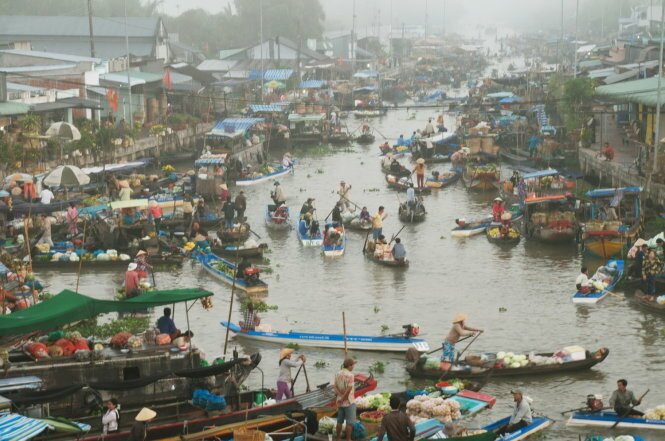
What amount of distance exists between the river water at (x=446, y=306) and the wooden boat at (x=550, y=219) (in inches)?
13.6

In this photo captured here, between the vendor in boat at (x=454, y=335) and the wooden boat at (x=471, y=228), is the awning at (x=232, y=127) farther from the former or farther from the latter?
the vendor in boat at (x=454, y=335)

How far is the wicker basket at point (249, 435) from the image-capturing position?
16031mm

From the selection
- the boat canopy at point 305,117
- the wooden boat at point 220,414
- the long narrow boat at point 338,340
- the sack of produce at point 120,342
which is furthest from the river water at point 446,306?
the boat canopy at point 305,117

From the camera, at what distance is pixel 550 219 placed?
3291 centimetres

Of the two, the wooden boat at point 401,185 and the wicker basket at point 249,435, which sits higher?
the wicker basket at point 249,435

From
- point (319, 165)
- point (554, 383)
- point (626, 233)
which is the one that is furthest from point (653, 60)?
point (554, 383)

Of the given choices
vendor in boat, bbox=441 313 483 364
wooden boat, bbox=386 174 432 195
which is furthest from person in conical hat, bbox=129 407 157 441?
wooden boat, bbox=386 174 432 195

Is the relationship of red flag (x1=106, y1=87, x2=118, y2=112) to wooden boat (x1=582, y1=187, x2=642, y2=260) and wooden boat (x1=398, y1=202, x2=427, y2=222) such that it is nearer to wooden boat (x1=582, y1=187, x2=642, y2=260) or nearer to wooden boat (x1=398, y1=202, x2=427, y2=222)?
wooden boat (x1=398, y1=202, x2=427, y2=222)

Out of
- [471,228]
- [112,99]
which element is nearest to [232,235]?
[471,228]

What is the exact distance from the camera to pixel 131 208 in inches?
1307

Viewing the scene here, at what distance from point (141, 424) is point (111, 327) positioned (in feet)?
28.7

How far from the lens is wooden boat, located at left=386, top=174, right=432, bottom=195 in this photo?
42688 millimetres

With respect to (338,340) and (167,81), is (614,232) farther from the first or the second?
(167,81)

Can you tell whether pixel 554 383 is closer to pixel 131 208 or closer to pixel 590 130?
pixel 131 208
